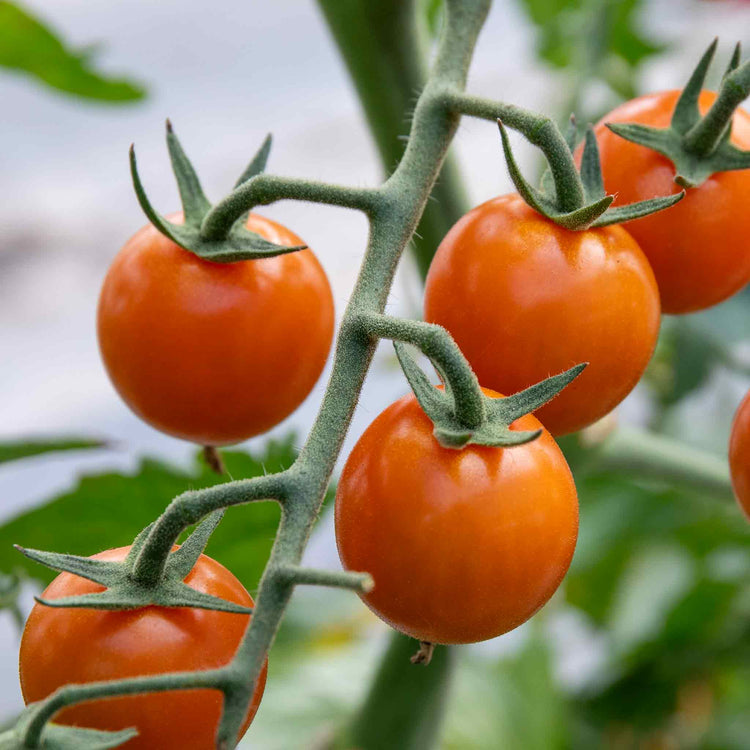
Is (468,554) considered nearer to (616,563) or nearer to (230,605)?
(230,605)

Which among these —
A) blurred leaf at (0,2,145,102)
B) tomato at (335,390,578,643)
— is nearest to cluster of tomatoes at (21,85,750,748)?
tomato at (335,390,578,643)

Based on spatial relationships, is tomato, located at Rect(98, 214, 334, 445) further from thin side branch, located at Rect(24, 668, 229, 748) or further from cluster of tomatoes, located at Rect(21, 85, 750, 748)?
thin side branch, located at Rect(24, 668, 229, 748)

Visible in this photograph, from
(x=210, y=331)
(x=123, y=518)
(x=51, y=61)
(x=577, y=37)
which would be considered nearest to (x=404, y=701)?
(x=123, y=518)

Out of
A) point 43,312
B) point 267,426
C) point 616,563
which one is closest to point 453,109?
point 267,426

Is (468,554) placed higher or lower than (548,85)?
higher

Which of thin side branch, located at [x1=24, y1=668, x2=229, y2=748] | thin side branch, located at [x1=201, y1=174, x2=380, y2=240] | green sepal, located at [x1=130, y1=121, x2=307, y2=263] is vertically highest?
thin side branch, located at [x1=201, y1=174, x2=380, y2=240]

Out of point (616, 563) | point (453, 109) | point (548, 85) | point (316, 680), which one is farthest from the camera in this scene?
point (616, 563)

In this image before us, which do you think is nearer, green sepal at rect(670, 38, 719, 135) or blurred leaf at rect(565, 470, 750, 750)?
green sepal at rect(670, 38, 719, 135)

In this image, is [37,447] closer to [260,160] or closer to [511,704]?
[260,160]
